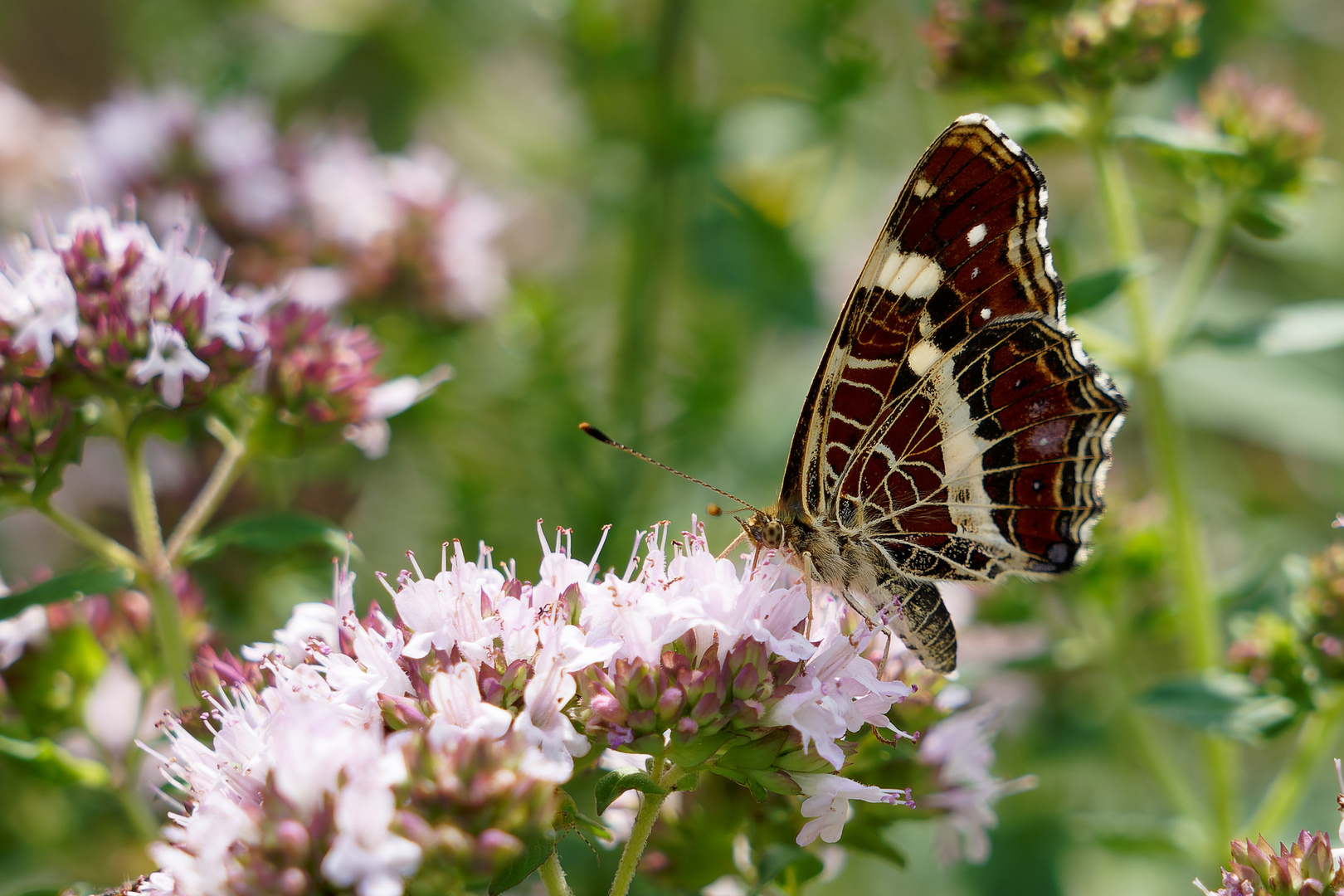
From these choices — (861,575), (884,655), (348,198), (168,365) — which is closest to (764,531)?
(861,575)

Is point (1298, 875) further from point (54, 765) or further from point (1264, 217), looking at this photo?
point (54, 765)

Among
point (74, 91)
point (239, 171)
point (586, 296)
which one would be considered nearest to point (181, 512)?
point (239, 171)

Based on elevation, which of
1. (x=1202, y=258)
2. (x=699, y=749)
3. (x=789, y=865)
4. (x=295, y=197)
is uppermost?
(x=295, y=197)

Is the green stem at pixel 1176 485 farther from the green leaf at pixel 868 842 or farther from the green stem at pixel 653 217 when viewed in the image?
the green stem at pixel 653 217

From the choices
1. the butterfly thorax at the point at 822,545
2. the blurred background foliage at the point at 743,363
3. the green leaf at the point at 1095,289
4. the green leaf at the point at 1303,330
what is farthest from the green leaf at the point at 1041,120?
the butterfly thorax at the point at 822,545

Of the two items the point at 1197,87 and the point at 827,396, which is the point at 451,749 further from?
the point at 1197,87

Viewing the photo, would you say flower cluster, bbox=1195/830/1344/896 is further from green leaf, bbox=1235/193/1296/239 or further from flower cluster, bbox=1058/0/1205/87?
flower cluster, bbox=1058/0/1205/87

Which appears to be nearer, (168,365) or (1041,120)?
(168,365)
